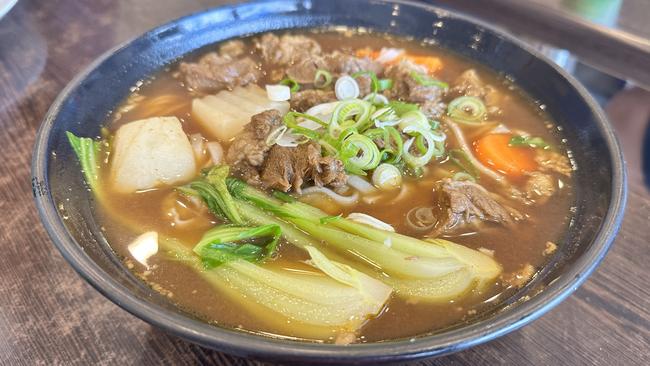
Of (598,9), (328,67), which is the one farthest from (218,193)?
(598,9)

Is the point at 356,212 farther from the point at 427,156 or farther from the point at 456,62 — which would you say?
the point at 456,62

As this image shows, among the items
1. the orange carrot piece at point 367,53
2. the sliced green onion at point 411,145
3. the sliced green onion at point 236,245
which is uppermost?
the orange carrot piece at point 367,53

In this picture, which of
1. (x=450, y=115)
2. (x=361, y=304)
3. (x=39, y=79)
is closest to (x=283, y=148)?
(x=361, y=304)

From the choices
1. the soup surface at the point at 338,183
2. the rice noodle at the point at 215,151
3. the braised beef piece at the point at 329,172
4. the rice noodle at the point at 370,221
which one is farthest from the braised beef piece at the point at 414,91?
the rice noodle at the point at 215,151

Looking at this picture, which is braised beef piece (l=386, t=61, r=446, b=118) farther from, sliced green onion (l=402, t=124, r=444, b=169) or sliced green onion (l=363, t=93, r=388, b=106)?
sliced green onion (l=402, t=124, r=444, b=169)

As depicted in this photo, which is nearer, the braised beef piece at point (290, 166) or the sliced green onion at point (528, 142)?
the braised beef piece at point (290, 166)

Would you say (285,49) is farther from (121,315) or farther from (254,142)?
(121,315)

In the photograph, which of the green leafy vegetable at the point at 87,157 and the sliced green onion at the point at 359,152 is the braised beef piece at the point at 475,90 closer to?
the sliced green onion at the point at 359,152
